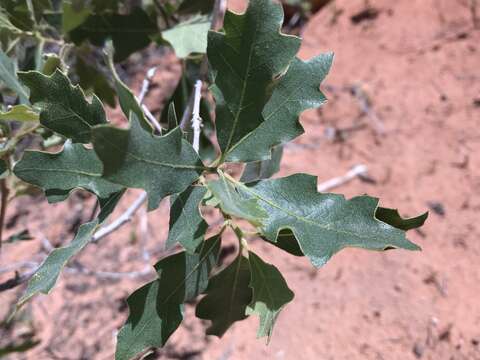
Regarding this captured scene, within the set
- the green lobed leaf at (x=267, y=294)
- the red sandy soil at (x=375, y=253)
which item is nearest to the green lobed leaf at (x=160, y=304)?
the green lobed leaf at (x=267, y=294)

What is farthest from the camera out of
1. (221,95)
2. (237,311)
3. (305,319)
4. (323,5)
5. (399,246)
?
(323,5)

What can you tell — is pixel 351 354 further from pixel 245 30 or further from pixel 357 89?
pixel 357 89

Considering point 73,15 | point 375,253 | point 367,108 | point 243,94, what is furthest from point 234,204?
point 367,108

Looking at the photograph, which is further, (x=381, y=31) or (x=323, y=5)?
(x=323, y=5)

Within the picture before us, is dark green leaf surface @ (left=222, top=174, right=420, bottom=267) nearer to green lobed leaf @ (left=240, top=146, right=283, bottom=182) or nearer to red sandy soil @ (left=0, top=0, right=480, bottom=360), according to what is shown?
green lobed leaf @ (left=240, top=146, right=283, bottom=182)

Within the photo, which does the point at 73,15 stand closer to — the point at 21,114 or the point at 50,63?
the point at 50,63

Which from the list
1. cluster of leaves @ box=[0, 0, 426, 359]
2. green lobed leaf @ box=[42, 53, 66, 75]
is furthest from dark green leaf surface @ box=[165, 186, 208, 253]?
green lobed leaf @ box=[42, 53, 66, 75]

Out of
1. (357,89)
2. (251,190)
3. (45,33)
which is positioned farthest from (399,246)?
(357,89)
